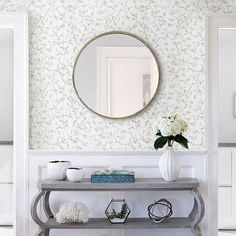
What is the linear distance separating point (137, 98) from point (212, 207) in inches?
42.4

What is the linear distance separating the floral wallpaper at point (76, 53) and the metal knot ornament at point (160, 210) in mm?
452

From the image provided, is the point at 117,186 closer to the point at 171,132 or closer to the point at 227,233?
the point at 171,132

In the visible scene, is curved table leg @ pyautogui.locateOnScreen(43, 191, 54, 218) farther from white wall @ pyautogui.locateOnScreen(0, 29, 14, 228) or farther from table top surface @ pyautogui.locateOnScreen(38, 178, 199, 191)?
white wall @ pyautogui.locateOnScreen(0, 29, 14, 228)

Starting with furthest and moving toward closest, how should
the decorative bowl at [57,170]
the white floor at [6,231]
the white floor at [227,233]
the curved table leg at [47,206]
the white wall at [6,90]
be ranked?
the white wall at [6,90] → the white floor at [227,233] → the white floor at [6,231] → the curved table leg at [47,206] → the decorative bowl at [57,170]

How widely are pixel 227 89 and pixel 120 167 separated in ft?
9.76

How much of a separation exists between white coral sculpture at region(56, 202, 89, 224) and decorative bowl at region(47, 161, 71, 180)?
0.74 feet

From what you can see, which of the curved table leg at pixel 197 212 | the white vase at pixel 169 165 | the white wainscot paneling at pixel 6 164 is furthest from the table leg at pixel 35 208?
the white wainscot paneling at pixel 6 164

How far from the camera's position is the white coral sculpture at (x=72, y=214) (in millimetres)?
3104

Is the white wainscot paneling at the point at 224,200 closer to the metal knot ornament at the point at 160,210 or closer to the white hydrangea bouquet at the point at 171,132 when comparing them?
the metal knot ornament at the point at 160,210

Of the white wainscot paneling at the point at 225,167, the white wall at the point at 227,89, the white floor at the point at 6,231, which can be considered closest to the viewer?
the white floor at the point at 6,231

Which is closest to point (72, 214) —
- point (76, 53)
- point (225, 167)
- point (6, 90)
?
point (76, 53)

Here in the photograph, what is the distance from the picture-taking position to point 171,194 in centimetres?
340

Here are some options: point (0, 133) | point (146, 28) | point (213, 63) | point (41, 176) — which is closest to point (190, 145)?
point (213, 63)

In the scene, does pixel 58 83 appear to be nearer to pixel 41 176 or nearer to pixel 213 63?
pixel 41 176
